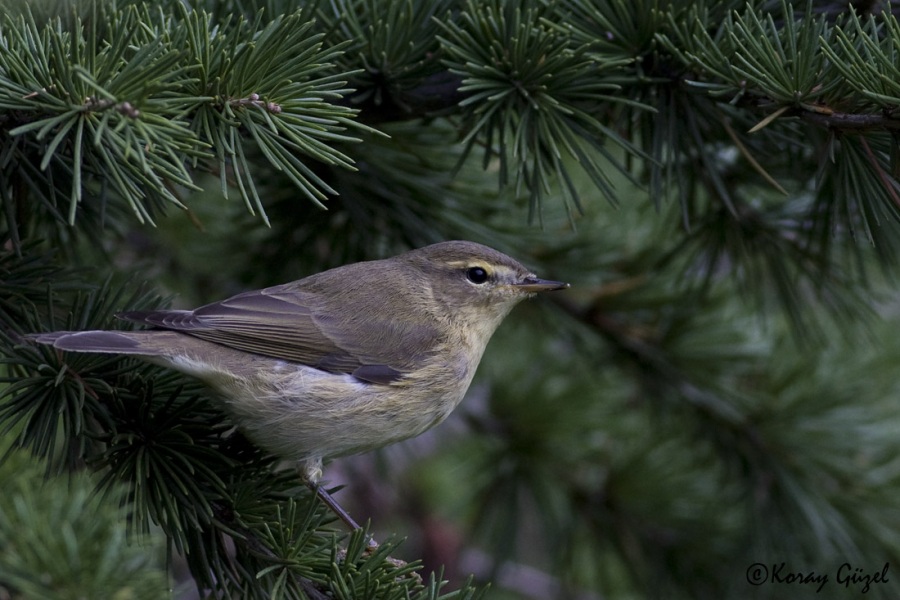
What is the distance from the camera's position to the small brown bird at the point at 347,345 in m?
2.43

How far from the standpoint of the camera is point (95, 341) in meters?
1.97

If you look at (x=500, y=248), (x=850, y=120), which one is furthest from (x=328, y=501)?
(x=850, y=120)

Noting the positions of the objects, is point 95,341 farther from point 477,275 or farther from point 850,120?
point 850,120

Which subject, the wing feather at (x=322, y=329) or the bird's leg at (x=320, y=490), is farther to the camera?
the wing feather at (x=322, y=329)

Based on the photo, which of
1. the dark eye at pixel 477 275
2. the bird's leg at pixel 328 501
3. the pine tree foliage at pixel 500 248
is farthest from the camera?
the dark eye at pixel 477 275

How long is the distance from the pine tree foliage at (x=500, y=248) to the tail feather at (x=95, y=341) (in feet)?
0.30

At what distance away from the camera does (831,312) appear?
307 cm

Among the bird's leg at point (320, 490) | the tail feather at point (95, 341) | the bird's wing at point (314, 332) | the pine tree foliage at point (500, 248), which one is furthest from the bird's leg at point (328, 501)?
the tail feather at point (95, 341)

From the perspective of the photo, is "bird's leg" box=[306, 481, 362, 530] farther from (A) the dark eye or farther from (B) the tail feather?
(A) the dark eye

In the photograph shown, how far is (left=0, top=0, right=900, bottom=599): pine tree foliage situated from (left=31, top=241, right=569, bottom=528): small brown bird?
4.1 inches

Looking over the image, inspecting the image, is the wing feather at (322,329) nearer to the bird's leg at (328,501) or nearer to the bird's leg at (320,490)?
the bird's leg at (320,490)

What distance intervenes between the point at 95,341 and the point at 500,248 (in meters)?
1.64

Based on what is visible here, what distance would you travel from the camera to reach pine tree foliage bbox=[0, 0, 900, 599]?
1.79 metres

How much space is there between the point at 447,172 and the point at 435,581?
1508mm
